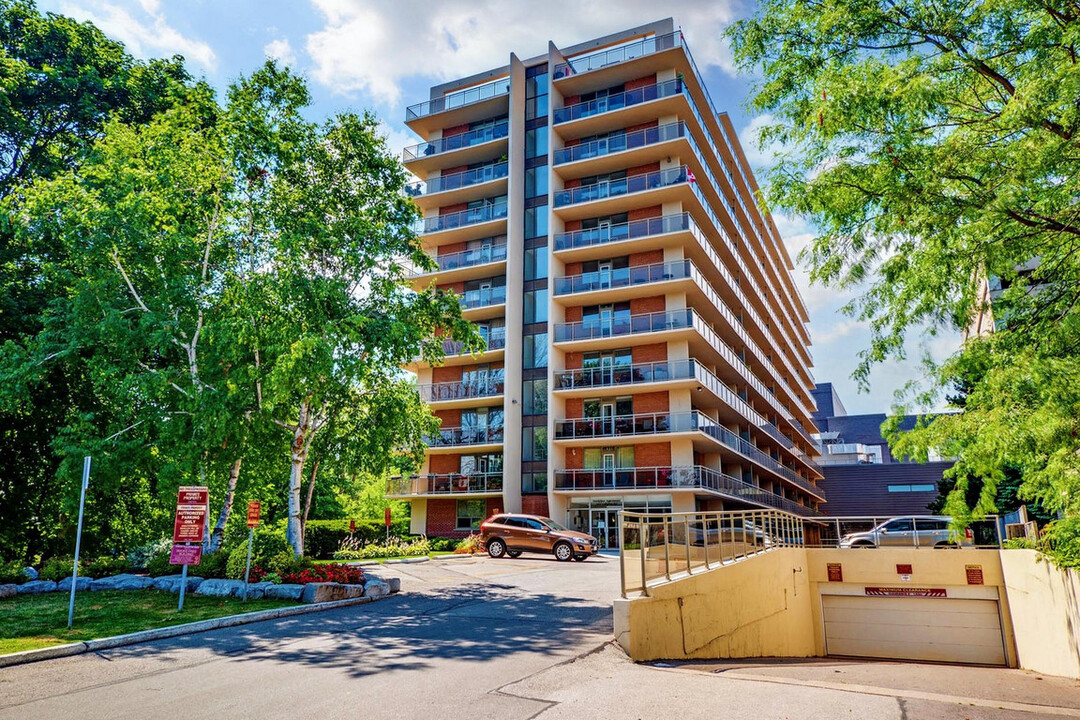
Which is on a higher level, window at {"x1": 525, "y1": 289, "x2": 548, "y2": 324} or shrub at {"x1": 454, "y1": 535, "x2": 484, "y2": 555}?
window at {"x1": 525, "y1": 289, "x2": 548, "y2": 324}

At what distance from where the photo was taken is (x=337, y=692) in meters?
6.73

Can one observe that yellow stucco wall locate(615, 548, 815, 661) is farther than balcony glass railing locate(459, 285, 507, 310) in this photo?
No

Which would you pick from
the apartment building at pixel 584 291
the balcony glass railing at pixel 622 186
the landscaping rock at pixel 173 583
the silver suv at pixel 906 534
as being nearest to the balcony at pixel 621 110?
the apartment building at pixel 584 291

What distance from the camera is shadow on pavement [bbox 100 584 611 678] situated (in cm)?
848

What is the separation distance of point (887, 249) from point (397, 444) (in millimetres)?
14834

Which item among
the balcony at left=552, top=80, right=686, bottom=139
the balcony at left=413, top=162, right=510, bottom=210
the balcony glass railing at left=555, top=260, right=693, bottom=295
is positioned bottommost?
the balcony glass railing at left=555, top=260, right=693, bottom=295

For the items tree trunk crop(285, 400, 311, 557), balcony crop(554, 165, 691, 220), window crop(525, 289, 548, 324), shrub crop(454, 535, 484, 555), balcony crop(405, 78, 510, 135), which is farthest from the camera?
balcony crop(405, 78, 510, 135)

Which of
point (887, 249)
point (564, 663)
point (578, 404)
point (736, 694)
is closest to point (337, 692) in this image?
point (564, 663)

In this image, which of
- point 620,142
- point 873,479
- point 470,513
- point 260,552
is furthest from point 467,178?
point 873,479

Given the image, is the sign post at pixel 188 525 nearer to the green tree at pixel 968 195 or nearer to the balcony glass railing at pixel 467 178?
the green tree at pixel 968 195

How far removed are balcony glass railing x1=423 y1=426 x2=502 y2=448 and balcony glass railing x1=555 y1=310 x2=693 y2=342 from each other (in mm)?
6032

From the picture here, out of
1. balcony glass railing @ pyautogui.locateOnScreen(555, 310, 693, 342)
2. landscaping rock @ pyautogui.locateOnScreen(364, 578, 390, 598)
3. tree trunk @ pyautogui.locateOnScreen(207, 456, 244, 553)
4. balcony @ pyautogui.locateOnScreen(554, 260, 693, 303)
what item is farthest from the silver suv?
tree trunk @ pyautogui.locateOnScreen(207, 456, 244, 553)

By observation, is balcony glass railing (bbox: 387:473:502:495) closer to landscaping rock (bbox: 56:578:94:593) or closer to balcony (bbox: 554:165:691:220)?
balcony (bbox: 554:165:691:220)

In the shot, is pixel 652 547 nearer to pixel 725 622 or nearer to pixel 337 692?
pixel 725 622
